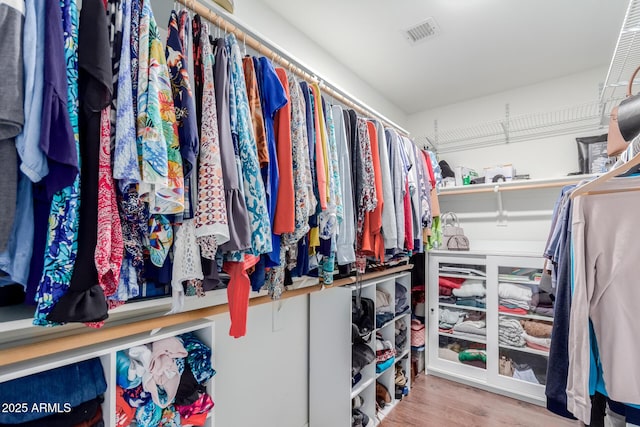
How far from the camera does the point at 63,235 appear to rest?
0.57 metres

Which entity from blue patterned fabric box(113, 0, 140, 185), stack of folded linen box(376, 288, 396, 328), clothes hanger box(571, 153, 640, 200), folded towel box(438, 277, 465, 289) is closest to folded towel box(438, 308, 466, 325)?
folded towel box(438, 277, 465, 289)

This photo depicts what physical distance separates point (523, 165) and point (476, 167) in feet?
1.26

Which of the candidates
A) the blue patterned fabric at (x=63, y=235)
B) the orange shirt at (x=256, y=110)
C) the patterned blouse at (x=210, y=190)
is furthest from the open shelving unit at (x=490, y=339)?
the blue patterned fabric at (x=63, y=235)

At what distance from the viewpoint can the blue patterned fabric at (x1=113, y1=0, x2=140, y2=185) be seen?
618 mm

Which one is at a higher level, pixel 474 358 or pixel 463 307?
pixel 463 307

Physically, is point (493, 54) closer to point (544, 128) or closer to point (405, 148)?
point (544, 128)

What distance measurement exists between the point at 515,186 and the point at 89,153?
2.78m

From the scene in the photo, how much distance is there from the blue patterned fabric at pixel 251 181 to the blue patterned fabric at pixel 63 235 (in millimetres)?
354

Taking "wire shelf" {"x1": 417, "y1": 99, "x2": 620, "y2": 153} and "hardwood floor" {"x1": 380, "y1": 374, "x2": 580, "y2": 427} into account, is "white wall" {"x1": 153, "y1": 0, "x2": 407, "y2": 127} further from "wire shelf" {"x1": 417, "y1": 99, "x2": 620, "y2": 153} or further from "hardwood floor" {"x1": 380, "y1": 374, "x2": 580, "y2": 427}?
"hardwood floor" {"x1": 380, "y1": 374, "x2": 580, "y2": 427}

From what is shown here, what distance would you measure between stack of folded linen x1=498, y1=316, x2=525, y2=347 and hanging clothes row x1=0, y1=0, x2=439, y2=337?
2.04 metres

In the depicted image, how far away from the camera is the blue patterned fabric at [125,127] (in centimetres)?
62

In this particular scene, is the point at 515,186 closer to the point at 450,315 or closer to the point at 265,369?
the point at 450,315

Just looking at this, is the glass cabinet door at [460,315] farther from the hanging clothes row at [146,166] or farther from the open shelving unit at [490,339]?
the hanging clothes row at [146,166]

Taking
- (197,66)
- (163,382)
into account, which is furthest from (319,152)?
(163,382)
